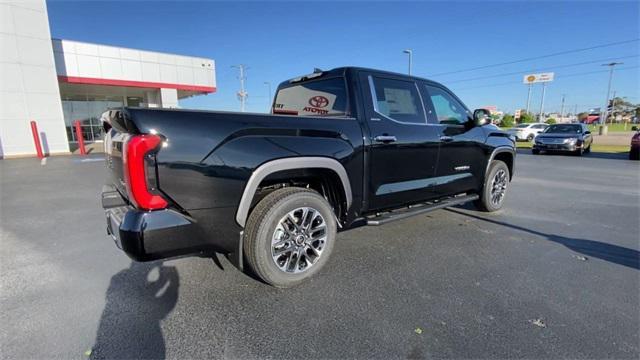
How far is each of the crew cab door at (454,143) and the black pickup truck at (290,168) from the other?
0.8 inches

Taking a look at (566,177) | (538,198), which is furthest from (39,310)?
(566,177)

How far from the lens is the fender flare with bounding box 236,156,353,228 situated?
2.38 meters

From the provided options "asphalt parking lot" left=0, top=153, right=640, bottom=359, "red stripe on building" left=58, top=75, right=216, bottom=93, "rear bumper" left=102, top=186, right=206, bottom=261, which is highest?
"red stripe on building" left=58, top=75, right=216, bottom=93

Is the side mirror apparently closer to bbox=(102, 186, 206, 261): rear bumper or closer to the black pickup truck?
the black pickup truck

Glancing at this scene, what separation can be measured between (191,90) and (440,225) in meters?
21.2

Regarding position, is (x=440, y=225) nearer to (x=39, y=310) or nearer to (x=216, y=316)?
(x=216, y=316)

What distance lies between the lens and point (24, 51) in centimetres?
1313

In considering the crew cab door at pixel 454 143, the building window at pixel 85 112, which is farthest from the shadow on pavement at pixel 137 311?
the building window at pixel 85 112

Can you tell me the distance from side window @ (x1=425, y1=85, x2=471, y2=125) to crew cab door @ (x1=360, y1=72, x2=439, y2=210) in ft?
1.05

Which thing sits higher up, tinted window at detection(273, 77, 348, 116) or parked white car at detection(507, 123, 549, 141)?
tinted window at detection(273, 77, 348, 116)

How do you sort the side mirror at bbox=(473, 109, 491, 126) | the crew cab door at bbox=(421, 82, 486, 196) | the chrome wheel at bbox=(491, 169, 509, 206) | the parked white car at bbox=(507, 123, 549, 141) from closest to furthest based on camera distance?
the crew cab door at bbox=(421, 82, 486, 196) → the side mirror at bbox=(473, 109, 491, 126) → the chrome wheel at bbox=(491, 169, 509, 206) → the parked white car at bbox=(507, 123, 549, 141)

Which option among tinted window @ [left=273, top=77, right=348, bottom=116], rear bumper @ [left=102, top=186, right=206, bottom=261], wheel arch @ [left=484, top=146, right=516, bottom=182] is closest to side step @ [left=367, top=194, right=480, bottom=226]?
wheel arch @ [left=484, top=146, right=516, bottom=182]

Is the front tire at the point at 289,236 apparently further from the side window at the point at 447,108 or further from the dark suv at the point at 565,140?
the dark suv at the point at 565,140

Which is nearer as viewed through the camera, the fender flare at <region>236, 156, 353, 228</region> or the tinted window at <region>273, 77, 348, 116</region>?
the fender flare at <region>236, 156, 353, 228</region>
